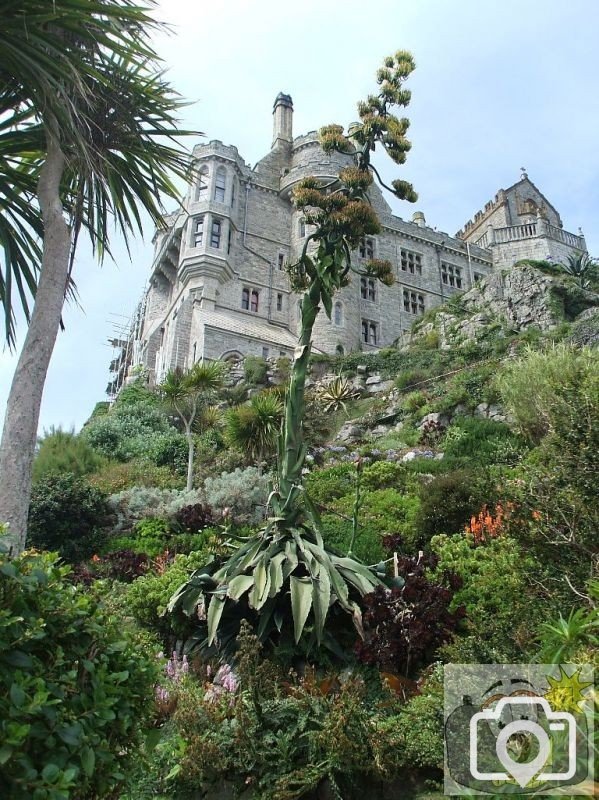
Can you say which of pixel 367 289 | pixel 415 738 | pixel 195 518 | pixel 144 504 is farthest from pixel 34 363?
pixel 367 289

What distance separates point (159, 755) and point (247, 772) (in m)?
0.82

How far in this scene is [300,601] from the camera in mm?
5688

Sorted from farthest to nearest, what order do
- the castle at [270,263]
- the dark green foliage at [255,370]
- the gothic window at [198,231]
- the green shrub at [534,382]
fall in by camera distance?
the gothic window at [198,231], the castle at [270,263], the dark green foliage at [255,370], the green shrub at [534,382]

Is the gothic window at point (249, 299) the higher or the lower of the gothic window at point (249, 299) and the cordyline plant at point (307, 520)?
the higher

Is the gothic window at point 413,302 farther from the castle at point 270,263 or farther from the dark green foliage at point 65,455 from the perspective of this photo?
the dark green foliage at point 65,455

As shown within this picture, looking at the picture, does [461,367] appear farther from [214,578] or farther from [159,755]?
[159,755]

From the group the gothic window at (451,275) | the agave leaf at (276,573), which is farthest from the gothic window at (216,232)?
the agave leaf at (276,573)

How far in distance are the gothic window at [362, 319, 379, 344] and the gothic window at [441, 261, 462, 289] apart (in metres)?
6.90

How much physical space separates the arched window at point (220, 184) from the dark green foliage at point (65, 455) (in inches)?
734

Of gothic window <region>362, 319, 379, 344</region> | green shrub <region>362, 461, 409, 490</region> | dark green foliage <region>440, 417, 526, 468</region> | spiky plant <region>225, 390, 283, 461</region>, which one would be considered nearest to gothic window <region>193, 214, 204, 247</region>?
gothic window <region>362, 319, 379, 344</region>

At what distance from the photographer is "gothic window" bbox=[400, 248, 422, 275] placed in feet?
127

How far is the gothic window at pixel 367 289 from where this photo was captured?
35.8 m

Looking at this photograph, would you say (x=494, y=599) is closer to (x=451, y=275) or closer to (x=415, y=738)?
(x=415, y=738)

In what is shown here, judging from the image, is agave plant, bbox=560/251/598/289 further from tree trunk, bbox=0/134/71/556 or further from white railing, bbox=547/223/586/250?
tree trunk, bbox=0/134/71/556
